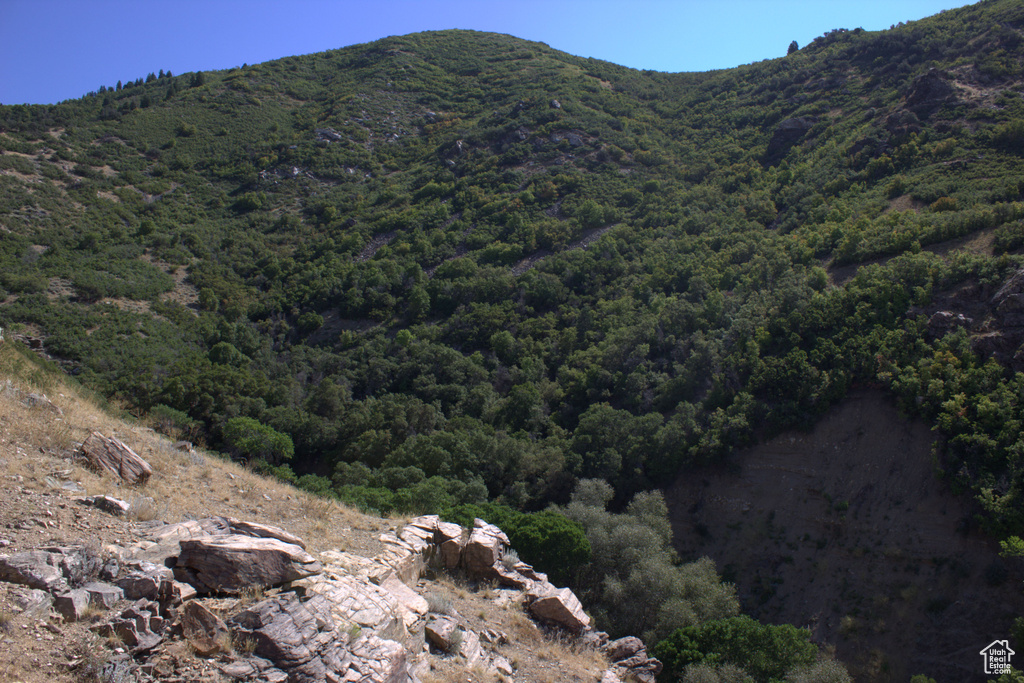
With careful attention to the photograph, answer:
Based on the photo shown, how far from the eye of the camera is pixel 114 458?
10.3 metres

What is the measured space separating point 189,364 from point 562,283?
84.9ft

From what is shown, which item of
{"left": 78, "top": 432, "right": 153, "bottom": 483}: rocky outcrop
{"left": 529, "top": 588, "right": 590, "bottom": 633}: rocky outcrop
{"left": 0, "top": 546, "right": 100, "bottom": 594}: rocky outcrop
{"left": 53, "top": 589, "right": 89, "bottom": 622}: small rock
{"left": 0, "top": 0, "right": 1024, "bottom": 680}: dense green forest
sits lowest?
{"left": 529, "top": 588, "right": 590, "bottom": 633}: rocky outcrop

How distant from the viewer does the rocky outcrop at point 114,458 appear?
9.97 meters

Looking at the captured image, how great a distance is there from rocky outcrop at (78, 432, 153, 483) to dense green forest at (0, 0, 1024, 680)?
8.30 m

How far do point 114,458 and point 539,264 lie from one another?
3761 centimetres

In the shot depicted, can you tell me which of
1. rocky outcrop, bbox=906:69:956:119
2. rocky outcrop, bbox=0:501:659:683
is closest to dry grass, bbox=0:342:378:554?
rocky outcrop, bbox=0:501:659:683

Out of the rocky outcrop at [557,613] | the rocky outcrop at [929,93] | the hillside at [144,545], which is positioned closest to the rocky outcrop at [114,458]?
the hillside at [144,545]

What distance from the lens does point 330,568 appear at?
9.80 meters

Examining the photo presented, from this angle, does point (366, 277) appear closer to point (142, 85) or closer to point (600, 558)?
point (600, 558)

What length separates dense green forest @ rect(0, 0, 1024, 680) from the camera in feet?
84.4

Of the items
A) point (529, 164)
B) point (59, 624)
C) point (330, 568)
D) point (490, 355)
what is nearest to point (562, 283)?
point (490, 355)

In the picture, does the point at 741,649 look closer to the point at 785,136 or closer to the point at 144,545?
the point at 144,545

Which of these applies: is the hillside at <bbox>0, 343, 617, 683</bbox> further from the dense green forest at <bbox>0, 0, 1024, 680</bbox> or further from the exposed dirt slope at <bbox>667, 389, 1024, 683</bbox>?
the exposed dirt slope at <bbox>667, 389, 1024, 683</bbox>

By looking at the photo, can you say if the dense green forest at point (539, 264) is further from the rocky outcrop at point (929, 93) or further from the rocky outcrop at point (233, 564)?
the rocky outcrop at point (233, 564)
